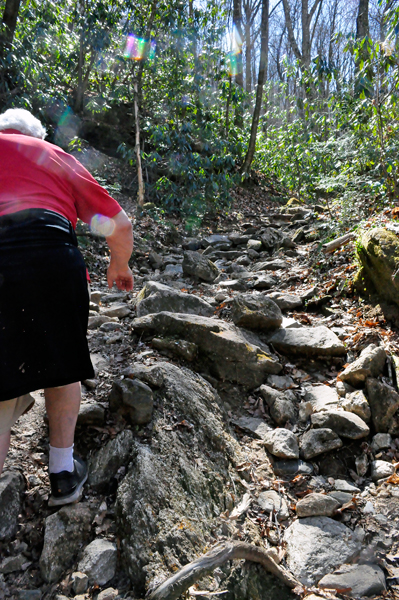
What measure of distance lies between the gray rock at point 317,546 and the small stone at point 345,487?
11.0 inches

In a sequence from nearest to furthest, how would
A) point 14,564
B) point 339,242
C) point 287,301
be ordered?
point 14,564 < point 287,301 < point 339,242

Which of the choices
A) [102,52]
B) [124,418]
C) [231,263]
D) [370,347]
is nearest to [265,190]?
[102,52]

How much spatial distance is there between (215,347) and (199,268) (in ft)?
8.15

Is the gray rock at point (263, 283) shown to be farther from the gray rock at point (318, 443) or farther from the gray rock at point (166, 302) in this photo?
the gray rock at point (318, 443)

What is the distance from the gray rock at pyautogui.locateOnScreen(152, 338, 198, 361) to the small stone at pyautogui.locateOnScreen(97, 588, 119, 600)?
5.28 feet

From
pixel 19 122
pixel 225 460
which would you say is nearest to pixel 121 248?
pixel 19 122

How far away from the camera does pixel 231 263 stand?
6430 millimetres

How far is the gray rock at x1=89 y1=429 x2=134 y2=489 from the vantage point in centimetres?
196

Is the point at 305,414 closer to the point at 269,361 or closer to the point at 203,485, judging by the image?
the point at 269,361

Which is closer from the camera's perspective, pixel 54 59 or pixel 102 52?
pixel 102 52

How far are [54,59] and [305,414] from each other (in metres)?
9.17

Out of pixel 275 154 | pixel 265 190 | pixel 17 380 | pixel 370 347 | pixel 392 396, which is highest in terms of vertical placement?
pixel 275 154

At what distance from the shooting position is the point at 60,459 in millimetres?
1759

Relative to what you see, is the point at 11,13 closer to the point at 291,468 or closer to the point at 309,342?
the point at 309,342
